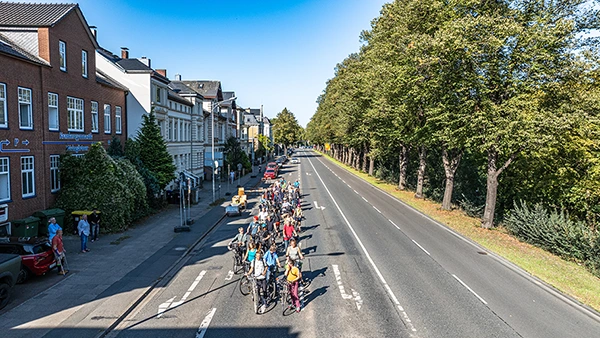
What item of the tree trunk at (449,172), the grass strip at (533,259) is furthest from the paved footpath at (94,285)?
the tree trunk at (449,172)

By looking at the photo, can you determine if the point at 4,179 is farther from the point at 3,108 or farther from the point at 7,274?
the point at 7,274

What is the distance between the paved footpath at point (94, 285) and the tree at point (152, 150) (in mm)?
8106

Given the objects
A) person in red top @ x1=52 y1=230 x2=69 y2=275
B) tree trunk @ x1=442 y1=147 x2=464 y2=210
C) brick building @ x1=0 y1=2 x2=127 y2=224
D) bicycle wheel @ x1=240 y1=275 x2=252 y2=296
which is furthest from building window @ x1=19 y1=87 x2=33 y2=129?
tree trunk @ x1=442 y1=147 x2=464 y2=210

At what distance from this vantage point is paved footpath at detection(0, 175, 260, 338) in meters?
9.52

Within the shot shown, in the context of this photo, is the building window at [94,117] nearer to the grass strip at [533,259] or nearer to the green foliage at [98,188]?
the green foliage at [98,188]

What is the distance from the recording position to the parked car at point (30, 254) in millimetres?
12398

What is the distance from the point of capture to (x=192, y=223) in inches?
883

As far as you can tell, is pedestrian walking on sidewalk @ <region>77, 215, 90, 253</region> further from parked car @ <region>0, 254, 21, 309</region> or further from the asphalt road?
parked car @ <region>0, 254, 21, 309</region>

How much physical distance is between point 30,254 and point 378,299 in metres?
11.1

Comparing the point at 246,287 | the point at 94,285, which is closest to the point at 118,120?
the point at 94,285

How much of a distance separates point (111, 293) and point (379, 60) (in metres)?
29.0

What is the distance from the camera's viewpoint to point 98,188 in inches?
795

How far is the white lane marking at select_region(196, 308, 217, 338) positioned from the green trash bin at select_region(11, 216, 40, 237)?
1135 cm

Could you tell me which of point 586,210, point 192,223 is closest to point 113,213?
point 192,223
